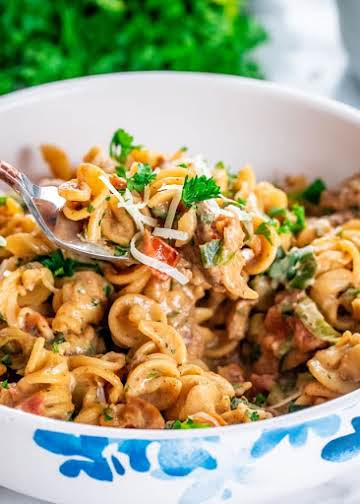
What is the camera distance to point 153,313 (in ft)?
8.38

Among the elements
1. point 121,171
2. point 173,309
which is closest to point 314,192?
point 121,171

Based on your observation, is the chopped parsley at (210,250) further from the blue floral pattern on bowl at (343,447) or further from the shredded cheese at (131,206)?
the blue floral pattern on bowl at (343,447)

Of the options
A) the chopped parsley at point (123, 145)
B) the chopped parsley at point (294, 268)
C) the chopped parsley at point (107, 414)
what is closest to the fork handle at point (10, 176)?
the chopped parsley at point (123, 145)

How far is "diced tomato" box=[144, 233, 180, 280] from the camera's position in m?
2.45

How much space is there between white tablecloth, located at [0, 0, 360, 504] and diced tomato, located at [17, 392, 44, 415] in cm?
283

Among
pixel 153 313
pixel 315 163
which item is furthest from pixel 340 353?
pixel 315 163

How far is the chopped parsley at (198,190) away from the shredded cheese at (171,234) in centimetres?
8

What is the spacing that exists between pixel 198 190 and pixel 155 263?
24 cm

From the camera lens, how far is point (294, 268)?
9.05 ft

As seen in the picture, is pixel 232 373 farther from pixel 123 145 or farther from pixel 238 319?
pixel 123 145

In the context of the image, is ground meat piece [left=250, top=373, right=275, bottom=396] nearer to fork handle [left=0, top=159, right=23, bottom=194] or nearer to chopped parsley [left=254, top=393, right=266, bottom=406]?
chopped parsley [left=254, top=393, right=266, bottom=406]

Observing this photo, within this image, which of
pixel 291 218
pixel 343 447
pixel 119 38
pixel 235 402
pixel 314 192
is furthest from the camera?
pixel 119 38

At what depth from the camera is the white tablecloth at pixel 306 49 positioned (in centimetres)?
468

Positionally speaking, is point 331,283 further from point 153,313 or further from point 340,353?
point 153,313
